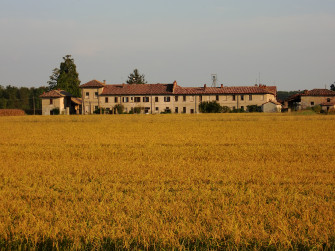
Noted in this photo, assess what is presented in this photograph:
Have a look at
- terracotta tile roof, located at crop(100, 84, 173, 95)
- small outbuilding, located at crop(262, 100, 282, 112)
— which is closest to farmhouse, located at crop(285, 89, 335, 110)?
small outbuilding, located at crop(262, 100, 282, 112)

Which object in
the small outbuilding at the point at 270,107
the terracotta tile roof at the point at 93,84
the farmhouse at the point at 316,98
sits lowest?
the small outbuilding at the point at 270,107

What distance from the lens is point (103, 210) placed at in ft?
21.9

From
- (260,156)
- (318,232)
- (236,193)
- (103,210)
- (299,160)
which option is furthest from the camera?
(260,156)

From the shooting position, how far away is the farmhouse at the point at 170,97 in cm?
9131

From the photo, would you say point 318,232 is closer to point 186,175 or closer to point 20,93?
point 186,175

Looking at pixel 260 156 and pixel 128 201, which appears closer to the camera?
pixel 128 201

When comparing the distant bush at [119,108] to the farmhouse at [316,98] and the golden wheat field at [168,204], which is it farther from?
A: the golden wheat field at [168,204]

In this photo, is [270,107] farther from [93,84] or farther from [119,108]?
[93,84]

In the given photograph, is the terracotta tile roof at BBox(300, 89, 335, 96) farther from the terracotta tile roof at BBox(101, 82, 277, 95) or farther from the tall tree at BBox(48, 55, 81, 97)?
the tall tree at BBox(48, 55, 81, 97)

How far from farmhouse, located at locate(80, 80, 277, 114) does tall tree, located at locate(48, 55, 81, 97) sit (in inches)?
624

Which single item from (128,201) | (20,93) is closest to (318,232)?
Answer: (128,201)

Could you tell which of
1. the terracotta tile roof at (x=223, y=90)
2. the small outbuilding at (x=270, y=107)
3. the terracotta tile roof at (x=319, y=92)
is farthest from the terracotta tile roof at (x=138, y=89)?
the terracotta tile roof at (x=319, y=92)

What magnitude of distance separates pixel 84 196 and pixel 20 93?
6622 inches

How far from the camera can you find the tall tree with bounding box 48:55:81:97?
10826 cm
